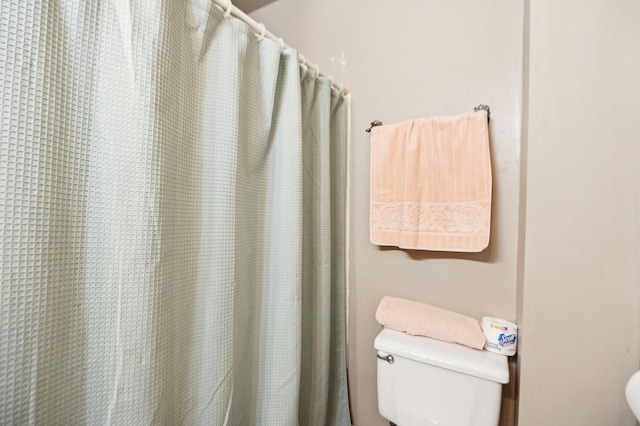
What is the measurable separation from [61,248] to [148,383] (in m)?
0.34

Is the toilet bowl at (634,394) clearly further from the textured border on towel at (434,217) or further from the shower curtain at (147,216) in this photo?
the shower curtain at (147,216)

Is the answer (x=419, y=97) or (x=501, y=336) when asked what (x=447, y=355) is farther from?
(x=419, y=97)

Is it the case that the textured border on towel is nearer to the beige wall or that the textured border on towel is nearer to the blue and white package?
the beige wall

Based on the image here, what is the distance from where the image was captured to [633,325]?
58 cm

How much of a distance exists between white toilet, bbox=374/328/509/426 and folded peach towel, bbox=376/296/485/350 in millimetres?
30

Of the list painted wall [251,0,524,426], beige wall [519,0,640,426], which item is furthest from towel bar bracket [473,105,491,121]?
beige wall [519,0,640,426]

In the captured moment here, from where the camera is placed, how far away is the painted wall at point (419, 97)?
89 cm

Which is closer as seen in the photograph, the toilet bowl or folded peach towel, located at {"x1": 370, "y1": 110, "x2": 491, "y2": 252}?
the toilet bowl

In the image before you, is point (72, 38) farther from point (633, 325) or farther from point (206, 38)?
point (633, 325)

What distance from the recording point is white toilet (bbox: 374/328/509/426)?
0.76 m

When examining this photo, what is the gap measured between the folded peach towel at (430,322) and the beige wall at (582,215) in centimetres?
17

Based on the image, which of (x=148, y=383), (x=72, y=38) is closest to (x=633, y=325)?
(x=148, y=383)

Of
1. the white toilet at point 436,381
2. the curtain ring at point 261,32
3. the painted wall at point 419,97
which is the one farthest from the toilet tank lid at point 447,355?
the curtain ring at point 261,32

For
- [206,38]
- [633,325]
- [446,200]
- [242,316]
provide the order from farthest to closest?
[446,200]
[242,316]
[206,38]
[633,325]
